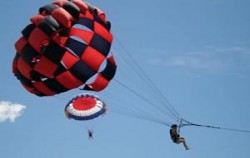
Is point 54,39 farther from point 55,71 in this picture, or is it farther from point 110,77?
point 110,77

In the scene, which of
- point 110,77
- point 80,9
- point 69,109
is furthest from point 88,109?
point 80,9

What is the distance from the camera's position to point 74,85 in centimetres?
2655

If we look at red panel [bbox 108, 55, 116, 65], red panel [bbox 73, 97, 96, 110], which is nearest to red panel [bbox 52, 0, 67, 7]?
red panel [bbox 108, 55, 116, 65]

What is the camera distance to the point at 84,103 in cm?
3406

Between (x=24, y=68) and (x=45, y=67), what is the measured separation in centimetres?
81

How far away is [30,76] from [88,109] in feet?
25.5

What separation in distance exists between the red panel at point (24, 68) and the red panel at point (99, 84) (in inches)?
105

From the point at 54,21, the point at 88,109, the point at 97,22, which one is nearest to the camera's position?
the point at 54,21

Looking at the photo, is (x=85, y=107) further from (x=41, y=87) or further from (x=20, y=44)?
(x=20, y=44)

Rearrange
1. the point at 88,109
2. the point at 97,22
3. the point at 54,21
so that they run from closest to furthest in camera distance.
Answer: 1. the point at 54,21
2. the point at 97,22
3. the point at 88,109

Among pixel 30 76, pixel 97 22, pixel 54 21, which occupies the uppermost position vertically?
pixel 97 22

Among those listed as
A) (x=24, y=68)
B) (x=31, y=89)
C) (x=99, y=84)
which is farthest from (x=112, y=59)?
(x=24, y=68)

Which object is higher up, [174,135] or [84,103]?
[84,103]

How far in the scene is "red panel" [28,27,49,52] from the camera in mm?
25297
